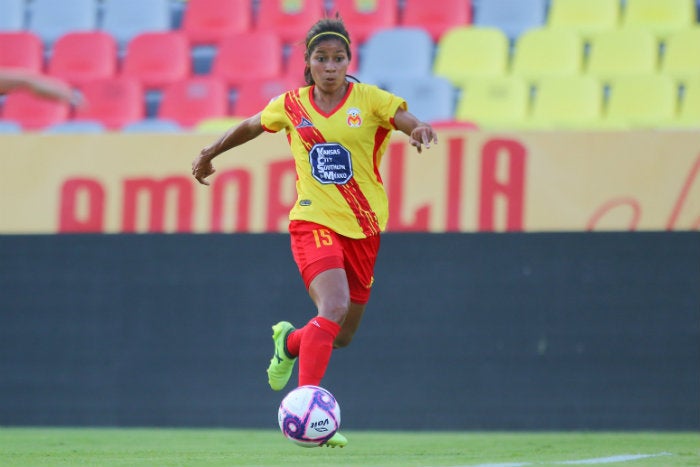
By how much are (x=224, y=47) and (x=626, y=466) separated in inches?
314

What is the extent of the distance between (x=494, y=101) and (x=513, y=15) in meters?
1.53

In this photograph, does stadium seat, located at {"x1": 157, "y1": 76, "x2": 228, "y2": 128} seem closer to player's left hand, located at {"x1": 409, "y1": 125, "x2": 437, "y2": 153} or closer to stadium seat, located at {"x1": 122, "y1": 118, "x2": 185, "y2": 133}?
stadium seat, located at {"x1": 122, "y1": 118, "x2": 185, "y2": 133}

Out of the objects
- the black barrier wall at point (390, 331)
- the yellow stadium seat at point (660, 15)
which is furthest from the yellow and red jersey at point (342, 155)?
the yellow stadium seat at point (660, 15)

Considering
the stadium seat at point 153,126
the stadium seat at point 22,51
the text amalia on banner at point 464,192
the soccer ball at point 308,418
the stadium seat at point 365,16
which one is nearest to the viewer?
the soccer ball at point 308,418

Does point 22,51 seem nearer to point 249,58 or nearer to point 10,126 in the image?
point 10,126

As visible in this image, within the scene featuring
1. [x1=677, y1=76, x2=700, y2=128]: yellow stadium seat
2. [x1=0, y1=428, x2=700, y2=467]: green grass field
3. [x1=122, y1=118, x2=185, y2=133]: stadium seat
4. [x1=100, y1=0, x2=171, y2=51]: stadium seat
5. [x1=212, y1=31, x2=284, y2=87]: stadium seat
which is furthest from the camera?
[x1=100, y1=0, x2=171, y2=51]: stadium seat

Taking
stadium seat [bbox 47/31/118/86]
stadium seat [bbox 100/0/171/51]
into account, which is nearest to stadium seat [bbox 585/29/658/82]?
stadium seat [bbox 100/0/171/51]

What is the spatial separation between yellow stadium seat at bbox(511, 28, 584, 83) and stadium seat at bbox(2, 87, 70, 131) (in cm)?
445

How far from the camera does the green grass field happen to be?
19.5 feet

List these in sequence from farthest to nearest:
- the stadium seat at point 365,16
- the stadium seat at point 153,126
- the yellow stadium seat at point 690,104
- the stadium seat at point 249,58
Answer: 1. the stadium seat at point 365,16
2. the stadium seat at point 249,58
3. the stadium seat at point 153,126
4. the yellow stadium seat at point 690,104

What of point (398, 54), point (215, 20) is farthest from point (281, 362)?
point (215, 20)

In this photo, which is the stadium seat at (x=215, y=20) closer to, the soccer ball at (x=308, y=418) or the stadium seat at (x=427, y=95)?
the stadium seat at (x=427, y=95)

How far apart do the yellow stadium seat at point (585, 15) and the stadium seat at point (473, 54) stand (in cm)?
62

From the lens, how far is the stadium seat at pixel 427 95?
11.5 m
